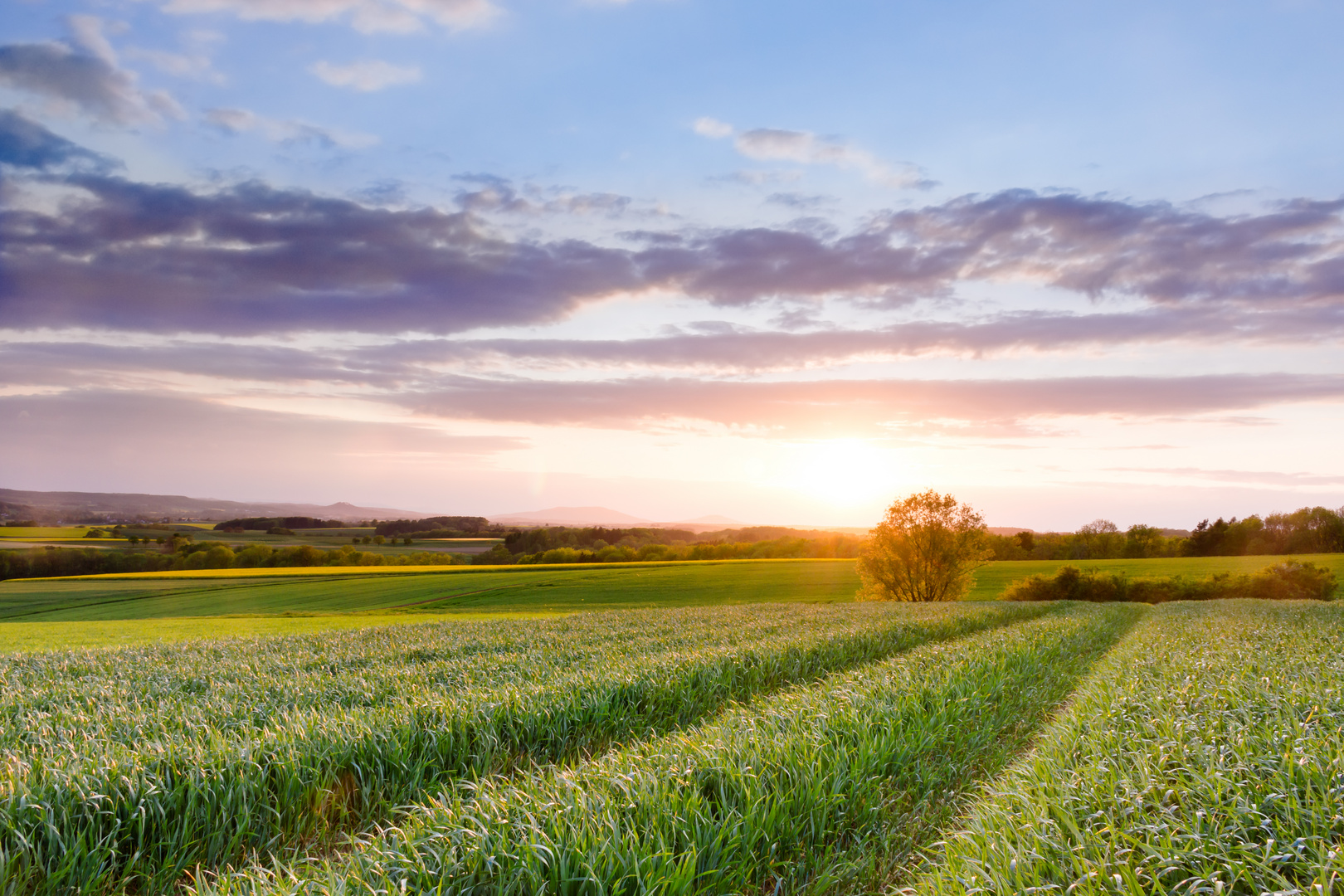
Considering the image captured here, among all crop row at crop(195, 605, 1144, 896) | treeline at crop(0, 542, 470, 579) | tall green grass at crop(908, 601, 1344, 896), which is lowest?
treeline at crop(0, 542, 470, 579)

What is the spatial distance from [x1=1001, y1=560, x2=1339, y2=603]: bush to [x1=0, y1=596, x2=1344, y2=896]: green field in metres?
52.6

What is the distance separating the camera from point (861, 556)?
5666 cm

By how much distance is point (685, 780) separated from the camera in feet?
17.4

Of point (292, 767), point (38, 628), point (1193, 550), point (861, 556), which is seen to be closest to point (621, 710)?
point (292, 767)

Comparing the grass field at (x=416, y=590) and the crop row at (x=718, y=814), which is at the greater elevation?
the crop row at (x=718, y=814)

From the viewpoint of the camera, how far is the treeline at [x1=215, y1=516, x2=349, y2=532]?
12619cm

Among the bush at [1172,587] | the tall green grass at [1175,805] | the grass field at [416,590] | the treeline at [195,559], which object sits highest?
the tall green grass at [1175,805]

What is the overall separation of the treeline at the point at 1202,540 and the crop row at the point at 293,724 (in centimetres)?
8927

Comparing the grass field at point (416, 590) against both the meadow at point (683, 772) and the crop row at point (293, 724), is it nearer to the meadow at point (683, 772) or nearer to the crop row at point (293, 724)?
the crop row at point (293, 724)

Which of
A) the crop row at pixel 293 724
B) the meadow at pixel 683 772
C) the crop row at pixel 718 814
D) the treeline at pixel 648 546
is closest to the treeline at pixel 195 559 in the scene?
the treeline at pixel 648 546

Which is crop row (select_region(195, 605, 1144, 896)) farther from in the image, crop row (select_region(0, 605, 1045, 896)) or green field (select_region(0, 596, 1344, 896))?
crop row (select_region(0, 605, 1045, 896))

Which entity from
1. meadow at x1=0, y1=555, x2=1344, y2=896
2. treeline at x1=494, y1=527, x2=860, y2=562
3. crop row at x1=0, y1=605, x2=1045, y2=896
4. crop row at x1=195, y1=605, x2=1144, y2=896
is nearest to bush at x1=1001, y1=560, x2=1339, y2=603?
meadow at x1=0, y1=555, x2=1344, y2=896

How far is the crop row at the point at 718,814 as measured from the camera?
3.85m

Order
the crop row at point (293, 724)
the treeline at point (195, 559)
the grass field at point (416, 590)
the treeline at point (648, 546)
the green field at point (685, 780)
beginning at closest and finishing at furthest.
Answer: the green field at point (685, 780) → the crop row at point (293, 724) → the grass field at point (416, 590) → the treeline at point (195, 559) → the treeline at point (648, 546)
